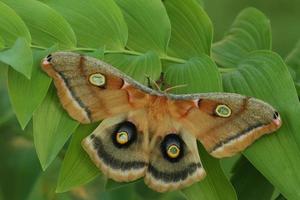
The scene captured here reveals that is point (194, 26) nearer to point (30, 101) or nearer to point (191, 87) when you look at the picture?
point (191, 87)

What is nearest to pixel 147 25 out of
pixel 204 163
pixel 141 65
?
pixel 141 65

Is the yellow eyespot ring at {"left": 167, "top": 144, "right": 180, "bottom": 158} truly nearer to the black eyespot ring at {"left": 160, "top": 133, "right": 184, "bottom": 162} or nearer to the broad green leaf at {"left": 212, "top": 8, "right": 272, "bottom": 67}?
the black eyespot ring at {"left": 160, "top": 133, "right": 184, "bottom": 162}

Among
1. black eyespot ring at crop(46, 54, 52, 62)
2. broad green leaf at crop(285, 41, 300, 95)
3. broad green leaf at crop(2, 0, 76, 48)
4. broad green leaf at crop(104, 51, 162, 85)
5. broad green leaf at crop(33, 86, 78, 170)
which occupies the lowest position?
broad green leaf at crop(285, 41, 300, 95)

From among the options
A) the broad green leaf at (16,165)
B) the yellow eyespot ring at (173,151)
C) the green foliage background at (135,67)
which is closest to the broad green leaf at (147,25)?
the green foliage background at (135,67)

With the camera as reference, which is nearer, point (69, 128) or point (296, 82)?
point (69, 128)

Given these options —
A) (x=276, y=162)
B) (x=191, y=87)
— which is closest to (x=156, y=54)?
(x=191, y=87)

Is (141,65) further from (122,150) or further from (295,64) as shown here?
(295,64)

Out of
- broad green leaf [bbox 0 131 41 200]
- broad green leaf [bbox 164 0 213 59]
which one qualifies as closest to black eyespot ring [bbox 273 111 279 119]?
broad green leaf [bbox 164 0 213 59]
